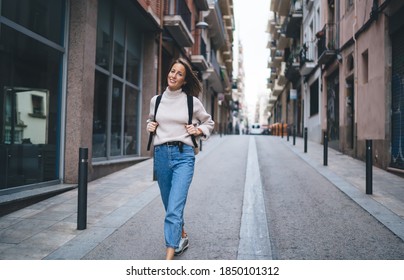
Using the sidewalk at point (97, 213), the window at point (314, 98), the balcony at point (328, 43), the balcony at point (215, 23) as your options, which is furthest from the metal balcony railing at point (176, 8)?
the window at point (314, 98)

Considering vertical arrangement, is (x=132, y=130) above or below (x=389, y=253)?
above

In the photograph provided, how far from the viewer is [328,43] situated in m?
15.8

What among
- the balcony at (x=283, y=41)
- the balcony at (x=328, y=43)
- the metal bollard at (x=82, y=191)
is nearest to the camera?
the metal bollard at (x=82, y=191)

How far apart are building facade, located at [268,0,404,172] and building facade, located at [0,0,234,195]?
6598 millimetres

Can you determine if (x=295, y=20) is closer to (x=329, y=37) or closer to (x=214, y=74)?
(x=214, y=74)

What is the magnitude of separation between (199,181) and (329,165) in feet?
14.1

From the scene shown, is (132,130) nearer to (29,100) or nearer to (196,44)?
(29,100)

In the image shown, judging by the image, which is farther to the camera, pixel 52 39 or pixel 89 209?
pixel 52 39

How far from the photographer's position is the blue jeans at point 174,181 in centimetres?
311

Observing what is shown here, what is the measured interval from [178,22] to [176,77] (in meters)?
10.5

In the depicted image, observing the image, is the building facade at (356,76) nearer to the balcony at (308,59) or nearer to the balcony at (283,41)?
the balcony at (308,59)

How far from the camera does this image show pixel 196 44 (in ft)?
67.5

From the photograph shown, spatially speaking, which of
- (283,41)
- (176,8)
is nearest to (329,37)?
(176,8)

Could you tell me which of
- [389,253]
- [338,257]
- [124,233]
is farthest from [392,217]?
[124,233]
